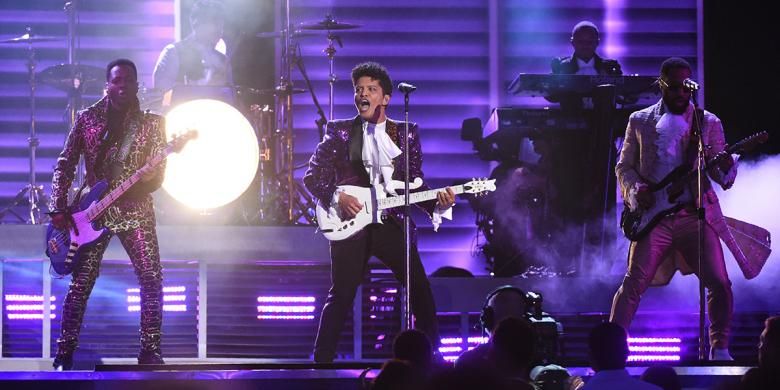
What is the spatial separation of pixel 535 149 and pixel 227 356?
3813mm

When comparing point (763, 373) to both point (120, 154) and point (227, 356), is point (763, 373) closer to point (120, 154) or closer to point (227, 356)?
point (120, 154)

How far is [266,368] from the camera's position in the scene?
685 centimetres

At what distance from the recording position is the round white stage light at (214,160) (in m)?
10.8

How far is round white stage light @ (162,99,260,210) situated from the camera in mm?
10773

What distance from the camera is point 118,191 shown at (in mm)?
7695

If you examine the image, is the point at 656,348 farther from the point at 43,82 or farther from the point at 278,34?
the point at 43,82

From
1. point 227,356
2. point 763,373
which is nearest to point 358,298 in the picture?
point 227,356

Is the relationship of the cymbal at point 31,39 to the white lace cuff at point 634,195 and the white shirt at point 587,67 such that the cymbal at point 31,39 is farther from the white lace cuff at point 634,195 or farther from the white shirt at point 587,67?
the white lace cuff at point 634,195

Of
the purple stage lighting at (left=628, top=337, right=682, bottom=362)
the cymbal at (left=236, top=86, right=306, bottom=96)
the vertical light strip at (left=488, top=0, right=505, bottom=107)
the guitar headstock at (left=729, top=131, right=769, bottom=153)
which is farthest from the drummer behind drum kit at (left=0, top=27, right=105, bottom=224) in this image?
the guitar headstock at (left=729, top=131, right=769, bottom=153)

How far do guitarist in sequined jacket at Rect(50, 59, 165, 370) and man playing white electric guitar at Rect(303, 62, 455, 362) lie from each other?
127cm

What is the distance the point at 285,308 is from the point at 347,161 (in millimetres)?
2486

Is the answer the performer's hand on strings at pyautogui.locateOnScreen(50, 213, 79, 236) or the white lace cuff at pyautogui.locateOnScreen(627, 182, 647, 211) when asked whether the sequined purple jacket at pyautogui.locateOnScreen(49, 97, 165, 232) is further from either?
the white lace cuff at pyautogui.locateOnScreen(627, 182, 647, 211)

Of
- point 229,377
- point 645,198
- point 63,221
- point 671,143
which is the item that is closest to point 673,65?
point 671,143

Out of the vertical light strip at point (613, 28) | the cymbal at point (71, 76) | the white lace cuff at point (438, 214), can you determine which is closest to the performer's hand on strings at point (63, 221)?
the white lace cuff at point (438, 214)
